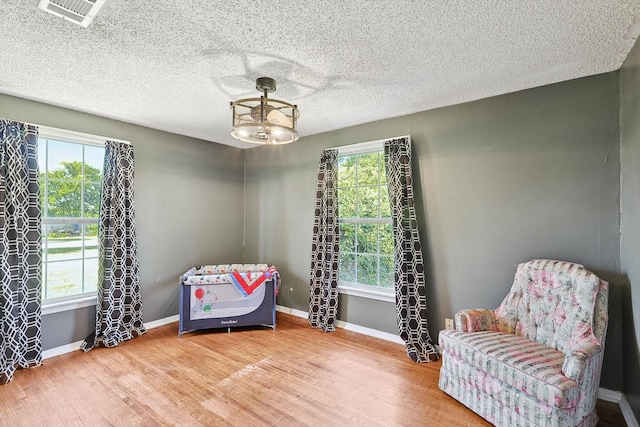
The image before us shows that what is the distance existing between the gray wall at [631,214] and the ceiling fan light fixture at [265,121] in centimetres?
216

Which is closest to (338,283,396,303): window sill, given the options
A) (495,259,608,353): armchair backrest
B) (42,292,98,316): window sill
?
(495,259,608,353): armchair backrest

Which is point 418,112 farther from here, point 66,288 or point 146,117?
point 66,288

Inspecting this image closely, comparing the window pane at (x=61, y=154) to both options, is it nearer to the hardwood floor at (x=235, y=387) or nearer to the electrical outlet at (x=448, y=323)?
the hardwood floor at (x=235, y=387)

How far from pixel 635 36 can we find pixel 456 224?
172 centimetres

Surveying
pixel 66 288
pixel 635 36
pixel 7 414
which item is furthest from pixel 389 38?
pixel 66 288

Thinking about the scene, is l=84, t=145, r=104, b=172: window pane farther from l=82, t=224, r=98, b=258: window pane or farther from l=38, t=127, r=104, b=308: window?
l=82, t=224, r=98, b=258: window pane

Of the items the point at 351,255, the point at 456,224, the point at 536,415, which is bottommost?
the point at 536,415

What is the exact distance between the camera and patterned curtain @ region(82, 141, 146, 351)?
314 cm

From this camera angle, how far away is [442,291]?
3.00 meters

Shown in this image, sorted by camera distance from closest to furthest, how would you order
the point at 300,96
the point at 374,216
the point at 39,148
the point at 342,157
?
the point at 300,96
the point at 39,148
the point at 374,216
the point at 342,157

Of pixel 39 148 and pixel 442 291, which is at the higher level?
pixel 39 148

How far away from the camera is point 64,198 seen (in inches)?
121

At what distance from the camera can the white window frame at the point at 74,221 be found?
287cm

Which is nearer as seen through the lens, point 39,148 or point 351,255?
point 39,148
